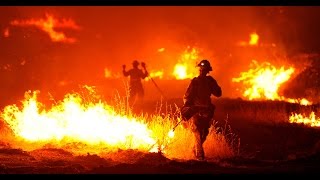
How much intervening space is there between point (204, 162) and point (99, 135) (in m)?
3.75

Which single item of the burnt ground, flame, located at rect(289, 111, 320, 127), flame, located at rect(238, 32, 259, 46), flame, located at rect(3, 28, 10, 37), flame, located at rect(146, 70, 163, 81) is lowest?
A: the burnt ground

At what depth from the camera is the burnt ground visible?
9.72 m

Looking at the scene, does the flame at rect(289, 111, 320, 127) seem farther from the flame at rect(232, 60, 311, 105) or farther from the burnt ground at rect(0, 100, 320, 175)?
the flame at rect(232, 60, 311, 105)

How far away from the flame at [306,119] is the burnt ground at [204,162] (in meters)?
1.41

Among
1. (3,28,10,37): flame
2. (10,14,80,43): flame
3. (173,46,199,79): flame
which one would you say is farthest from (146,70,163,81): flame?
(3,28,10,37): flame

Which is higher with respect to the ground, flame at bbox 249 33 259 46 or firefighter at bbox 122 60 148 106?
flame at bbox 249 33 259 46

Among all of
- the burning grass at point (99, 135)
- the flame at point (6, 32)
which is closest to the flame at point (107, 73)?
the flame at point (6, 32)

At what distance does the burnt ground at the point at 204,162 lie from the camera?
383 inches

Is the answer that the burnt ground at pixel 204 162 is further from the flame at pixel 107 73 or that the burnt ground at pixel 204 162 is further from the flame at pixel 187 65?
the flame at pixel 107 73

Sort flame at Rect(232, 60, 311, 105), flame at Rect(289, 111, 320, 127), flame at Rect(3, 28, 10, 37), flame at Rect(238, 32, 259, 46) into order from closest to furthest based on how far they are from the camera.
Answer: flame at Rect(289, 111, 320, 127)
flame at Rect(232, 60, 311, 105)
flame at Rect(3, 28, 10, 37)
flame at Rect(238, 32, 259, 46)

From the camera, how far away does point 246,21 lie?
36500 mm

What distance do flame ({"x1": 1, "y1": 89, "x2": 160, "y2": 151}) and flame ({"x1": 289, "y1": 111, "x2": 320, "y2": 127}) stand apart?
600 centimetres

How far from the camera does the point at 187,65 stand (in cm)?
3078

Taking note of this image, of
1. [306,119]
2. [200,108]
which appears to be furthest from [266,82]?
[200,108]
